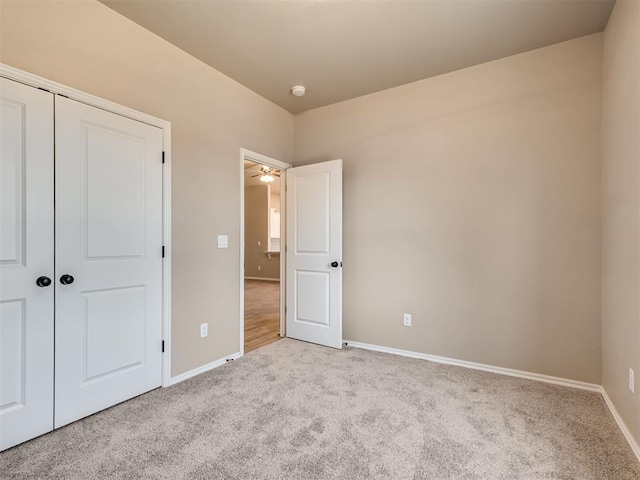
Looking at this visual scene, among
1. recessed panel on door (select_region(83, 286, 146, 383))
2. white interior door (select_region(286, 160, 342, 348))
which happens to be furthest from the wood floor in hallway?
recessed panel on door (select_region(83, 286, 146, 383))

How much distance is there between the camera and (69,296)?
6.45 feet

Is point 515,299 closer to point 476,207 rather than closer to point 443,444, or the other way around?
point 476,207

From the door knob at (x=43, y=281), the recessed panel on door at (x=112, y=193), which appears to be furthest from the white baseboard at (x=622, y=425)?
the door knob at (x=43, y=281)

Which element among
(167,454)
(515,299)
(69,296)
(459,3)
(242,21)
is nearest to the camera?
(167,454)

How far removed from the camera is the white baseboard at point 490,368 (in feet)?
8.14

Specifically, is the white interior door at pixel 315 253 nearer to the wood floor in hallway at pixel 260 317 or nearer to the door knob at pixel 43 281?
the wood floor in hallway at pixel 260 317

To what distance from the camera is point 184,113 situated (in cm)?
265

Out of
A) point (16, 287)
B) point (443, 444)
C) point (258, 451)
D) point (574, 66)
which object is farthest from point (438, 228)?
point (16, 287)

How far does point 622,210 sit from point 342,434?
223cm

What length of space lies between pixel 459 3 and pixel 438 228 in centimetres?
175

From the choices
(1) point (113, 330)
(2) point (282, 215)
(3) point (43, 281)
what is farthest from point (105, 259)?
(2) point (282, 215)

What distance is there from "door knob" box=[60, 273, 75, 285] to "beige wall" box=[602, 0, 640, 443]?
3.30m

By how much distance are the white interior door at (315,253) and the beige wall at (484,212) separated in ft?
0.68

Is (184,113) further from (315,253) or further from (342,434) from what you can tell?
(342,434)
